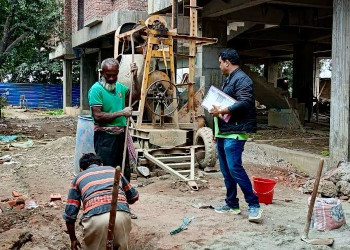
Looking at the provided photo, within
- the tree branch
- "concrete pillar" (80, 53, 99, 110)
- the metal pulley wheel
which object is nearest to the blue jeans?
the metal pulley wheel

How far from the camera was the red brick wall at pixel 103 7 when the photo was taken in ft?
52.1

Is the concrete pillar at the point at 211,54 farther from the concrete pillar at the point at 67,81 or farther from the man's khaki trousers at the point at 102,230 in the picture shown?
the concrete pillar at the point at 67,81

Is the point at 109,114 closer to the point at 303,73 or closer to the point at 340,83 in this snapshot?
the point at 340,83

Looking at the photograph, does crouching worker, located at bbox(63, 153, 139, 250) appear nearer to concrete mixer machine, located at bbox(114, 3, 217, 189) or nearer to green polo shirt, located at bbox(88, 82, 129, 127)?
green polo shirt, located at bbox(88, 82, 129, 127)

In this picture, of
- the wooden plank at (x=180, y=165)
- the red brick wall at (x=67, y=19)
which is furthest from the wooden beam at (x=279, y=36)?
the wooden plank at (x=180, y=165)

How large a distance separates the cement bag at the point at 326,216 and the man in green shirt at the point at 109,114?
2.17m

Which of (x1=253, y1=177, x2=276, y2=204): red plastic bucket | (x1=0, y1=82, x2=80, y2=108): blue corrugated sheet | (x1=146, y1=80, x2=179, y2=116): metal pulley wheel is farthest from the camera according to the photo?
(x1=0, y1=82, x2=80, y2=108): blue corrugated sheet

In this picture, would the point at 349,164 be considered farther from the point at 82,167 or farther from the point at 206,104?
the point at 82,167

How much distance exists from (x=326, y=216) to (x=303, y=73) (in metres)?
12.8

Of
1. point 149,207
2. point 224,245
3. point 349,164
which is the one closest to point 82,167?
point 224,245

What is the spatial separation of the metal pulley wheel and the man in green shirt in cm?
289

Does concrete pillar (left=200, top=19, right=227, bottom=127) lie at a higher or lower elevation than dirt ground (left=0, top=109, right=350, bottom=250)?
higher

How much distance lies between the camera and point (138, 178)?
786 cm

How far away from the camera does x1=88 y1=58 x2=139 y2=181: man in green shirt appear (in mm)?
5078
